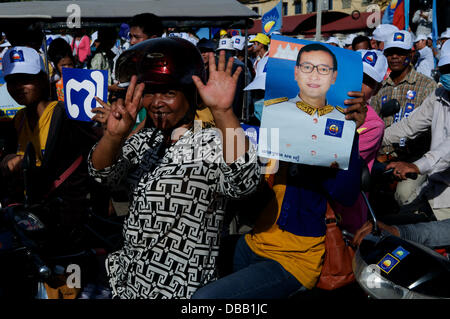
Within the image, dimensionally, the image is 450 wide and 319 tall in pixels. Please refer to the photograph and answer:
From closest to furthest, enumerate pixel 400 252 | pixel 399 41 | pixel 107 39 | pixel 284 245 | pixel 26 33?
pixel 400 252 < pixel 284 245 < pixel 399 41 < pixel 26 33 < pixel 107 39

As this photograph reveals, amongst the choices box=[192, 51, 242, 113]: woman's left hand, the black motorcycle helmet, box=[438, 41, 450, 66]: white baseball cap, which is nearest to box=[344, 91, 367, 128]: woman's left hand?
box=[192, 51, 242, 113]: woman's left hand

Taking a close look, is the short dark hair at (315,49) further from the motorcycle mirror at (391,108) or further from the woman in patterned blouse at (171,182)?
the motorcycle mirror at (391,108)

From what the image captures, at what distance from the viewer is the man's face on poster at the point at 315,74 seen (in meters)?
2.12

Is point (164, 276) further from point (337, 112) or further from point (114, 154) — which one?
point (337, 112)

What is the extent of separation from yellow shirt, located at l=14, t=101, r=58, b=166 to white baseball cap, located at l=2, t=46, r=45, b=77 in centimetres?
30

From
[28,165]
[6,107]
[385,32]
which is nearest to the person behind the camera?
[28,165]

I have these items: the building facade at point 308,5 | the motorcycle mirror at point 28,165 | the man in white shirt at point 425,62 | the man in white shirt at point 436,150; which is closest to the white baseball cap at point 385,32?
the man in white shirt at point 436,150

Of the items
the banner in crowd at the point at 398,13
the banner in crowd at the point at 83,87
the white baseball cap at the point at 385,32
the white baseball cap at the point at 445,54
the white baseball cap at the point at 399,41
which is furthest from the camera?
the banner in crowd at the point at 398,13

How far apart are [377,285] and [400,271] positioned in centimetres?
11

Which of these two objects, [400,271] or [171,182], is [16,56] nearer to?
[171,182]

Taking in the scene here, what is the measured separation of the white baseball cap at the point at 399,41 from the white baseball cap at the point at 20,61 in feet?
14.4

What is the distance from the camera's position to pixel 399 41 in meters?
5.66

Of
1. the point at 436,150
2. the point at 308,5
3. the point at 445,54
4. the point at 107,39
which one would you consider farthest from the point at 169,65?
the point at 308,5

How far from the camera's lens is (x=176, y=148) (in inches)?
88.0
